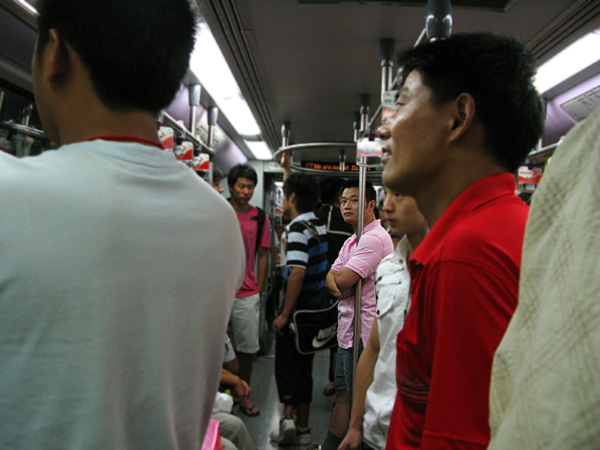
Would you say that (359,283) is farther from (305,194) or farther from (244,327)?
(244,327)

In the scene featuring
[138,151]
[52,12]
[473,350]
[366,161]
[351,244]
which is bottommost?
[473,350]

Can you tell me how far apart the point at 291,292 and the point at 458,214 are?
1551 mm

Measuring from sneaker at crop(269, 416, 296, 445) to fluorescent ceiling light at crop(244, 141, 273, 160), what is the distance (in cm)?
412

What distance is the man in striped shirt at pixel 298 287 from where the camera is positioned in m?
1.98

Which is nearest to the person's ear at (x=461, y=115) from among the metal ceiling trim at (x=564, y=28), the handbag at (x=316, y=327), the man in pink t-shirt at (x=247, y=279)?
the handbag at (x=316, y=327)

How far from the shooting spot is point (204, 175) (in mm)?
3537

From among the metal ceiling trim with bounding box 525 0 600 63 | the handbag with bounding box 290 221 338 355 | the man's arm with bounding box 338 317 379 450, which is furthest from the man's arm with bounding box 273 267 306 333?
the metal ceiling trim with bounding box 525 0 600 63

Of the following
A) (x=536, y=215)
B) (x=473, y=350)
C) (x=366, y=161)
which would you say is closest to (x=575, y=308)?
(x=536, y=215)

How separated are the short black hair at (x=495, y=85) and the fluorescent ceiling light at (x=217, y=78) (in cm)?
160

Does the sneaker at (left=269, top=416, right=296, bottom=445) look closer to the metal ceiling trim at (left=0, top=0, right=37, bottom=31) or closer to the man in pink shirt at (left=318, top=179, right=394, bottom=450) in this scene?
the man in pink shirt at (left=318, top=179, right=394, bottom=450)

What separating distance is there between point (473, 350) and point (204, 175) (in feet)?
10.4

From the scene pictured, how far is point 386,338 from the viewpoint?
990mm

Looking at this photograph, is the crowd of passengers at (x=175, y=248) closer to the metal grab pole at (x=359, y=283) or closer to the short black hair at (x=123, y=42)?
the short black hair at (x=123, y=42)

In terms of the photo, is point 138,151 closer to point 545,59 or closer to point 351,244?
point 351,244
